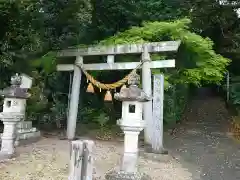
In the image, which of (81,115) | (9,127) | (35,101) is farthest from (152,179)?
(81,115)

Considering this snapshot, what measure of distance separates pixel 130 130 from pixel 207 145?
19.1 feet

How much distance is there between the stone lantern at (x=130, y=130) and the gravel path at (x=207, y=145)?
2.04m

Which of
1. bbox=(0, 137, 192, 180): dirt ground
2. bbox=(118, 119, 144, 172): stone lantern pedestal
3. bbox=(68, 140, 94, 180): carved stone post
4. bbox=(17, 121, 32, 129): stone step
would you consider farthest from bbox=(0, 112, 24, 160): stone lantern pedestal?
bbox=(68, 140, 94, 180): carved stone post

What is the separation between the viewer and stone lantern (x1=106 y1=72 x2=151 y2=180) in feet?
20.4

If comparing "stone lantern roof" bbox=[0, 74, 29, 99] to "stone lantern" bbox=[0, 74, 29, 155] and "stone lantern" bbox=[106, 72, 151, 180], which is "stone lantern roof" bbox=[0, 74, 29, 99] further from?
"stone lantern" bbox=[106, 72, 151, 180]

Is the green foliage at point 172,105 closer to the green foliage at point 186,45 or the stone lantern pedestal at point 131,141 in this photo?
the green foliage at point 186,45

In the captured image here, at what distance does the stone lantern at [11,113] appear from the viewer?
287 inches

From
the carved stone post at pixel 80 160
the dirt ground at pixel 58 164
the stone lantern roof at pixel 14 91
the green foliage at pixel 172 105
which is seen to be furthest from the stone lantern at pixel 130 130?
the green foliage at pixel 172 105

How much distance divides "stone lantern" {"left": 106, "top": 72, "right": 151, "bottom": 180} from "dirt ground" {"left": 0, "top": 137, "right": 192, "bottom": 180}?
0.54 meters

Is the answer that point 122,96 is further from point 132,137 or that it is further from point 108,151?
point 108,151

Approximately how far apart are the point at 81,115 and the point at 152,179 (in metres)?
7.07

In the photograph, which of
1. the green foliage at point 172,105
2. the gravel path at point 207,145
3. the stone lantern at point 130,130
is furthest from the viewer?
the green foliage at point 172,105

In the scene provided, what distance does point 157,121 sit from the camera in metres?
8.90

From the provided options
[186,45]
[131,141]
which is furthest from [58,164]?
[186,45]
